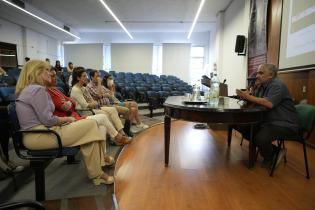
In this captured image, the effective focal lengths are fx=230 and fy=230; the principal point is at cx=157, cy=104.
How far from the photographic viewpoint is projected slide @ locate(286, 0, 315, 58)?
10.5ft

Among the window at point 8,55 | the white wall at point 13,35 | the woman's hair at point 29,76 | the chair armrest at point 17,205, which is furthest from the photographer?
the window at point 8,55

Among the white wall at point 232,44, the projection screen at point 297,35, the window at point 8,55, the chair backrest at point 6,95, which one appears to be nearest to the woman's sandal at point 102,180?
the chair backrest at point 6,95

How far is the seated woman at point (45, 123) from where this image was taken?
1.72 meters

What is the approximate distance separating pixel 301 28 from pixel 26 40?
1035 cm

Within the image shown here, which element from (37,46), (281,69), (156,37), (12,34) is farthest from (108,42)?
(281,69)

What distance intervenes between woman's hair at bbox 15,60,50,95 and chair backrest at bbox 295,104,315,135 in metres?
2.45

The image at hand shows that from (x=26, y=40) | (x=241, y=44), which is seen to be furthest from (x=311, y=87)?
(x=26, y=40)

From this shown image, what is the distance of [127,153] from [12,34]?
9.06 metres

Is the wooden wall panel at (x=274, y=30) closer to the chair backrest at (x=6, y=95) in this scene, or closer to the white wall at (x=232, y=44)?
the white wall at (x=232, y=44)

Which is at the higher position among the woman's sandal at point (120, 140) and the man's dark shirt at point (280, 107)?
the man's dark shirt at point (280, 107)

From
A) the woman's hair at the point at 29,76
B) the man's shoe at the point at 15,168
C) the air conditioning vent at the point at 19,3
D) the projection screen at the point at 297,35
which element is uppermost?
the air conditioning vent at the point at 19,3

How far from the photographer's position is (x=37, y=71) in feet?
6.03

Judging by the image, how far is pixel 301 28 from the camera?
136 inches

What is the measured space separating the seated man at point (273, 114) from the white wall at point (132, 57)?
10.9 m
